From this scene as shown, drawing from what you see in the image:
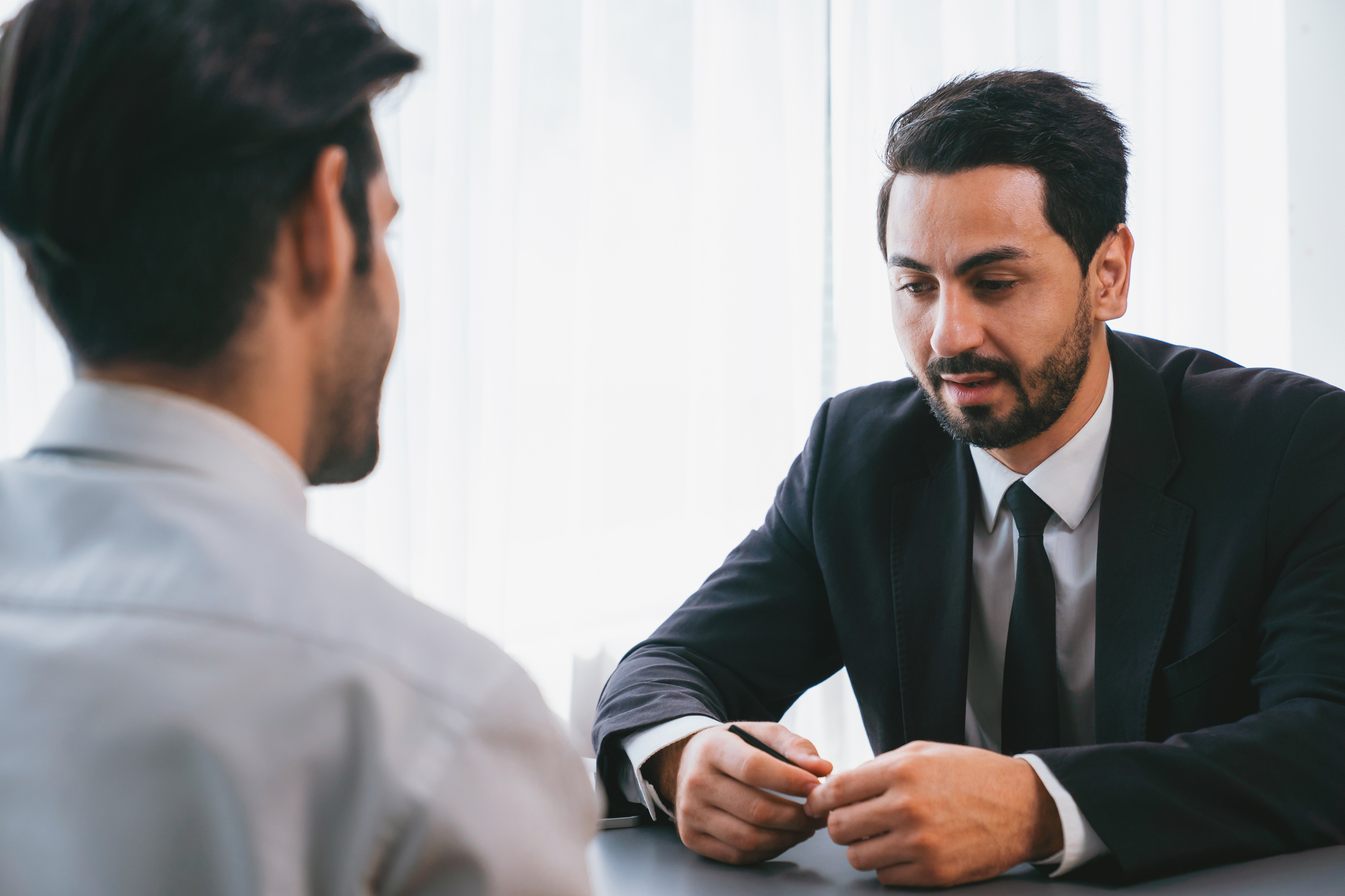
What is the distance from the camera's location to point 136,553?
0.44 meters

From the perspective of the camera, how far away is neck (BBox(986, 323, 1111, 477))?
1.30 m

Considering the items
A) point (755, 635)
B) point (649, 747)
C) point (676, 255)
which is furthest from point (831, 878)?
point (676, 255)

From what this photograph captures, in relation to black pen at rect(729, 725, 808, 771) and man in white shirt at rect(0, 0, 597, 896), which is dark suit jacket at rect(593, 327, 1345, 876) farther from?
man in white shirt at rect(0, 0, 597, 896)

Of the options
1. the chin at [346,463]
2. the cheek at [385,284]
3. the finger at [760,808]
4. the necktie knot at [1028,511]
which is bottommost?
the finger at [760,808]

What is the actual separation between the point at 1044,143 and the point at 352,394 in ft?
3.33

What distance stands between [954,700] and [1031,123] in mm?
754

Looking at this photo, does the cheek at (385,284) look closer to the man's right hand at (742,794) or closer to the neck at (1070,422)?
the man's right hand at (742,794)

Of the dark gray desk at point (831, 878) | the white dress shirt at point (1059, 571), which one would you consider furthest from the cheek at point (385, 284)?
the white dress shirt at point (1059, 571)

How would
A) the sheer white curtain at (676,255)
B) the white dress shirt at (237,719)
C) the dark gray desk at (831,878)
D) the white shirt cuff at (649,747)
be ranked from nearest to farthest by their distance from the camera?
the white dress shirt at (237,719), the dark gray desk at (831,878), the white shirt cuff at (649,747), the sheer white curtain at (676,255)

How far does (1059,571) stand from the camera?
49.3 inches

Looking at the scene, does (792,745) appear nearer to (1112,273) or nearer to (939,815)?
(939,815)

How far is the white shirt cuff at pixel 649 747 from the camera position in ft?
3.34

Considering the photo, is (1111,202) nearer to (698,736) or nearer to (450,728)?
(698,736)

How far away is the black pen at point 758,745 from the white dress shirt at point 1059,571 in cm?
40
